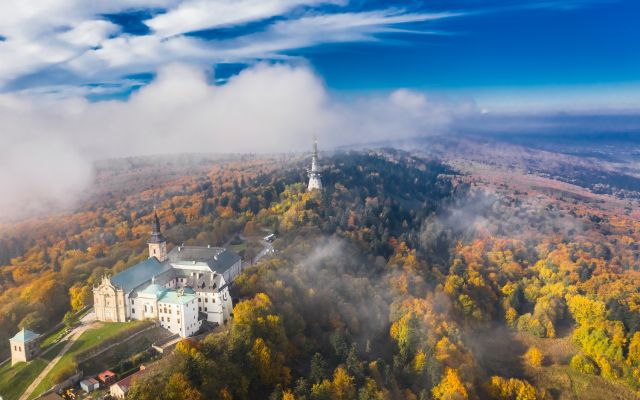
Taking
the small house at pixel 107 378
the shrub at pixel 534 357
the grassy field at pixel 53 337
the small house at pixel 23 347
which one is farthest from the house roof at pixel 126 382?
the shrub at pixel 534 357

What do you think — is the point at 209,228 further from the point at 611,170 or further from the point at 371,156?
the point at 611,170

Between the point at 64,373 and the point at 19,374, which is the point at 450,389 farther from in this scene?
the point at 19,374

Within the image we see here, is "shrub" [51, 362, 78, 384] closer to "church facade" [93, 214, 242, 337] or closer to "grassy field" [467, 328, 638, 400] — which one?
"church facade" [93, 214, 242, 337]

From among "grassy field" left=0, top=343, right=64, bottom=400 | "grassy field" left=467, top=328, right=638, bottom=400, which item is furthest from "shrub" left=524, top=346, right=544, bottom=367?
"grassy field" left=0, top=343, right=64, bottom=400

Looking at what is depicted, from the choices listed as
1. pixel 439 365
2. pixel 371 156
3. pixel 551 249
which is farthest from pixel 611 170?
pixel 439 365

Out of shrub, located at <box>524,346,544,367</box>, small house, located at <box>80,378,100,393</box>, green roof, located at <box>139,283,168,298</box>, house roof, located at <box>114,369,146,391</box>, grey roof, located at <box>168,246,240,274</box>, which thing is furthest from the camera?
shrub, located at <box>524,346,544,367</box>

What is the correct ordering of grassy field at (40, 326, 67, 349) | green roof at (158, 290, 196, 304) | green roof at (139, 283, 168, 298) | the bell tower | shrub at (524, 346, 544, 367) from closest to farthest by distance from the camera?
grassy field at (40, 326, 67, 349) < green roof at (158, 290, 196, 304) < green roof at (139, 283, 168, 298) < the bell tower < shrub at (524, 346, 544, 367)

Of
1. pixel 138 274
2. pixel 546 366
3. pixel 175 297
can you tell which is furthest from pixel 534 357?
pixel 138 274
